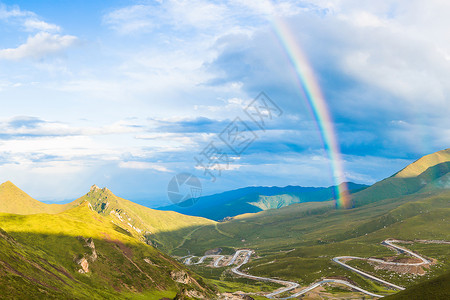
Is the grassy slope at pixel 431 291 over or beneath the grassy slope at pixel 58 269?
beneath

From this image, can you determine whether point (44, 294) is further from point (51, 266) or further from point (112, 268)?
point (112, 268)

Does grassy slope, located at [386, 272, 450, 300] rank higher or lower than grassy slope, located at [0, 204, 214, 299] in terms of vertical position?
lower

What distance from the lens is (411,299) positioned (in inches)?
4409

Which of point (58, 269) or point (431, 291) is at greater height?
point (58, 269)

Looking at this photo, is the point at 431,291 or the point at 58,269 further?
the point at 58,269

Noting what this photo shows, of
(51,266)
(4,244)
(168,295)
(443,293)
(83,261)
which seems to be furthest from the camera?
(168,295)

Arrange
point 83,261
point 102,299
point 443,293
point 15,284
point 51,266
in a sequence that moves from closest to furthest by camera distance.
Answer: point 15,284 → point 443,293 → point 102,299 → point 51,266 → point 83,261

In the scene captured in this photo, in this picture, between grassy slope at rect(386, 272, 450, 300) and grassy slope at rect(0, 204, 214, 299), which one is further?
grassy slope at rect(0, 204, 214, 299)

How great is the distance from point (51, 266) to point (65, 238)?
45.2 meters

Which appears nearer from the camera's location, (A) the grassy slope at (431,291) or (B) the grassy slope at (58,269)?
(A) the grassy slope at (431,291)

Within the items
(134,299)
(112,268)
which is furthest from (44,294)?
(112,268)

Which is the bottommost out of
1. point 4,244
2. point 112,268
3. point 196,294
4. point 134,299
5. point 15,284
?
point 196,294

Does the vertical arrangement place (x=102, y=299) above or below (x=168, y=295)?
above

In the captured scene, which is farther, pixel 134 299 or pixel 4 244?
pixel 134 299
